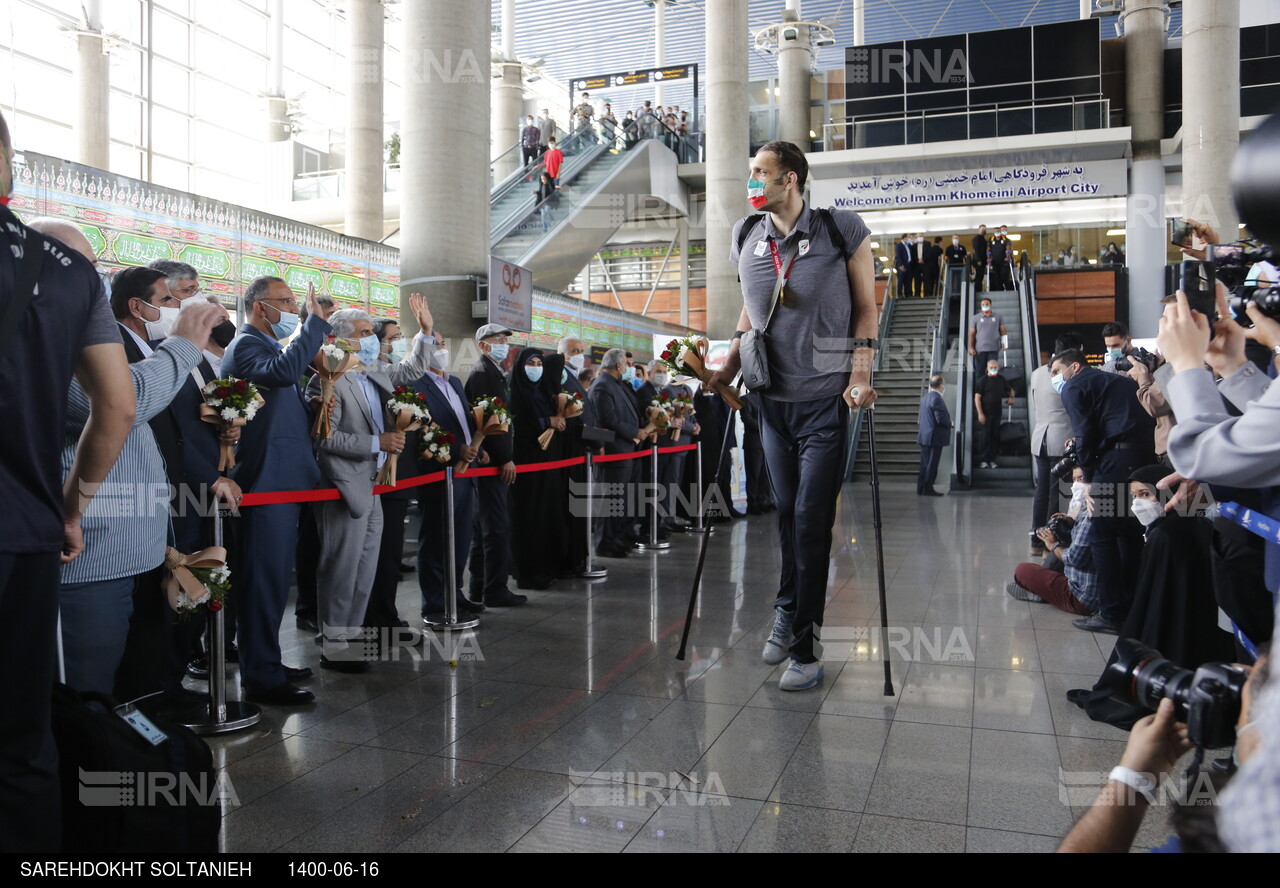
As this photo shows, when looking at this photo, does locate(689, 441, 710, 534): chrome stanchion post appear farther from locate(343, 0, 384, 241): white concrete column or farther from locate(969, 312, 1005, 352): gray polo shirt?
locate(343, 0, 384, 241): white concrete column

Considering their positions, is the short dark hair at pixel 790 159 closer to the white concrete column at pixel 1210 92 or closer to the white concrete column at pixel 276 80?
the white concrete column at pixel 1210 92

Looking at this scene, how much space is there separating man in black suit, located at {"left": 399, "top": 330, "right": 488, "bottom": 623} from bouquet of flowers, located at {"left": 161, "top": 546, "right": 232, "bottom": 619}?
6.36 feet

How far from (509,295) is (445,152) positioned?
5.70ft

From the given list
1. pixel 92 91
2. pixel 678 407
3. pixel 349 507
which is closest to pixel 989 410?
pixel 678 407

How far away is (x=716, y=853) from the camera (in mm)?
2533

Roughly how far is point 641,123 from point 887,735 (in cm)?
2361

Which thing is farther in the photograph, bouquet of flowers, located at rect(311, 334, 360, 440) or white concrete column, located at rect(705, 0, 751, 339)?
white concrete column, located at rect(705, 0, 751, 339)

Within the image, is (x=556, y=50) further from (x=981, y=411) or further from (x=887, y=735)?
(x=887, y=735)

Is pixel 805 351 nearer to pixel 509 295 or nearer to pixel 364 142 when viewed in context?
pixel 509 295

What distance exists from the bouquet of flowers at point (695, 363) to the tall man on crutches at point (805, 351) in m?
0.06

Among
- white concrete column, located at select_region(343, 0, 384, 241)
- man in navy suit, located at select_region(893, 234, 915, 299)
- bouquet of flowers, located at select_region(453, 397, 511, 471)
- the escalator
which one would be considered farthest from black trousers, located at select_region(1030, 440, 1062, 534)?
white concrete column, located at select_region(343, 0, 384, 241)

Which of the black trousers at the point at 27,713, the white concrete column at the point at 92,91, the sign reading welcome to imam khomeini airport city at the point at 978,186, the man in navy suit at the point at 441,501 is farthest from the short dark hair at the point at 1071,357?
the white concrete column at the point at 92,91

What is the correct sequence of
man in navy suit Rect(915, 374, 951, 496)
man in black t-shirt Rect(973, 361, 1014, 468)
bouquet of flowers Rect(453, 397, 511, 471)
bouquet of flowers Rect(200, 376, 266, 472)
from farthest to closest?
man in black t-shirt Rect(973, 361, 1014, 468), man in navy suit Rect(915, 374, 951, 496), bouquet of flowers Rect(453, 397, 511, 471), bouquet of flowers Rect(200, 376, 266, 472)

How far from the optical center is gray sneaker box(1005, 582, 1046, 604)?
6152mm
